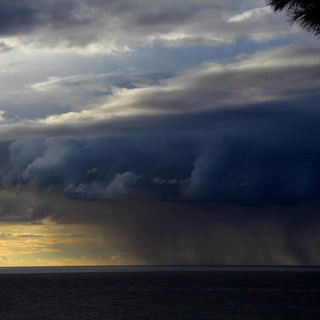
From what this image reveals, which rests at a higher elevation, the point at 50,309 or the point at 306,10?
the point at 306,10

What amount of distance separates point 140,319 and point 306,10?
43.6 feet

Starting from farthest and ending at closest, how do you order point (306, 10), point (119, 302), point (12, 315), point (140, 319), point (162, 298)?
1. point (162, 298)
2. point (119, 302)
3. point (12, 315)
4. point (140, 319)
5. point (306, 10)

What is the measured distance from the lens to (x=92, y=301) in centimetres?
3738

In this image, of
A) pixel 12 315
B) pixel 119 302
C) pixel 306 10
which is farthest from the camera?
pixel 119 302

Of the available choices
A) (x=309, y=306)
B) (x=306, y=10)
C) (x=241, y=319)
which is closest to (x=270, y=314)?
(x=241, y=319)

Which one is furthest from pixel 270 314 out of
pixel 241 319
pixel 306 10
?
pixel 306 10

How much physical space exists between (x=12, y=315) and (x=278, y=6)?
1655 cm

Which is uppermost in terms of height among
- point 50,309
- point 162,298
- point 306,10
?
point 306,10

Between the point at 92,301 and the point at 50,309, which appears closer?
the point at 50,309

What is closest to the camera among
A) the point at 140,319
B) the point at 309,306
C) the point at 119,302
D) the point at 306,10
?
the point at 306,10

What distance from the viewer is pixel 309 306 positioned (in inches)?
1336

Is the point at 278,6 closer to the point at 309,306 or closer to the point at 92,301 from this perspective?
the point at 309,306

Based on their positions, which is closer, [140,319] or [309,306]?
[140,319]

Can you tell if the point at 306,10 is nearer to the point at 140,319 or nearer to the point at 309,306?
the point at 140,319
